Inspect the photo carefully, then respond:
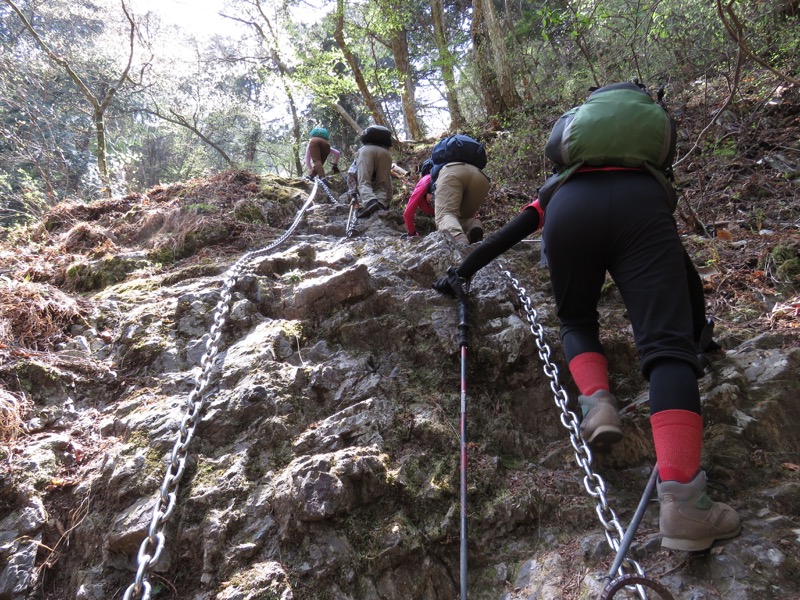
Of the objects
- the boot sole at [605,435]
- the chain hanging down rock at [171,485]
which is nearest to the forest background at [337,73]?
the boot sole at [605,435]

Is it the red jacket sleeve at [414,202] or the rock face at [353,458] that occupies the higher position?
the red jacket sleeve at [414,202]

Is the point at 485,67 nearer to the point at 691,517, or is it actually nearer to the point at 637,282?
the point at 637,282

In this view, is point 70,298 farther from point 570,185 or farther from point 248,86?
point 248,86

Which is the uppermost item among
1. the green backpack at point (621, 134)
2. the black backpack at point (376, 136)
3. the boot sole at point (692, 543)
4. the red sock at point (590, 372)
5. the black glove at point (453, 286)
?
the black backpack at point (376, 136)

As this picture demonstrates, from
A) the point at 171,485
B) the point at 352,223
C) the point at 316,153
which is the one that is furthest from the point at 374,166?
the point at 171,485

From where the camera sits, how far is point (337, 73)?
16.4 metres

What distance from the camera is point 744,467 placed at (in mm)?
2039

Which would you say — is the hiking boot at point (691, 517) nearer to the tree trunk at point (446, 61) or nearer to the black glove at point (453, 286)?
the black glove at point (453, 286)

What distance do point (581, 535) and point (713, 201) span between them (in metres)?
4.61

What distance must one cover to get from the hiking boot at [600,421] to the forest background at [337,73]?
285cm

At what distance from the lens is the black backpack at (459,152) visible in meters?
4.88

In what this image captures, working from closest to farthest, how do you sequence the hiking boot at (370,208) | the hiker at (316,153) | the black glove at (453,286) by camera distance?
1. the black glove at (453,286)
2. the hiking boot at (370,208)
3. the hiker at (316,153)

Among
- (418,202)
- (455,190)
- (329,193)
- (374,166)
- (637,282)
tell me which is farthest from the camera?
(329,193)

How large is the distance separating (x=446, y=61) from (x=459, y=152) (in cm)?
757
